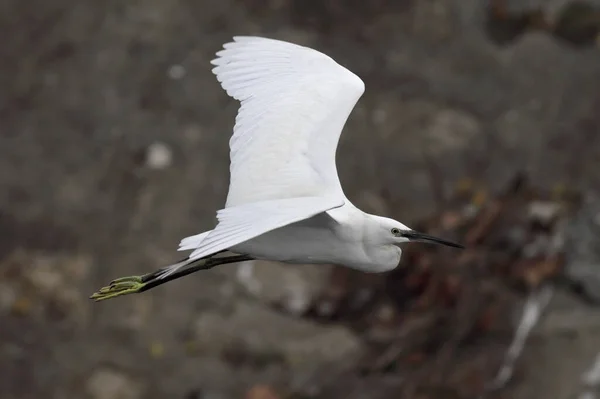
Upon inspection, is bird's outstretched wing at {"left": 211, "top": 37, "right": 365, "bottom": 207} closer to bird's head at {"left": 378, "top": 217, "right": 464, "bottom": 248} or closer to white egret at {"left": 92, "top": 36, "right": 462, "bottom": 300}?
white egret at {"left": 92, "top": 36, "right": 462, "bottom": 300}

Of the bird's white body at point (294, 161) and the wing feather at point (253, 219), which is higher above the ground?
the bird's white body at point (294, 161)

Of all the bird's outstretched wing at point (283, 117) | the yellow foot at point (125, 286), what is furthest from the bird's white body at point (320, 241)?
the yellow foot at point (125, 286)

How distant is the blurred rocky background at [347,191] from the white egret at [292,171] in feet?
9.92

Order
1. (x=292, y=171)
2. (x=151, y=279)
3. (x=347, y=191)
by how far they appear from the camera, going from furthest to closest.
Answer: (x=347, y=191), (x=151, y=279), (x=292, y=171)

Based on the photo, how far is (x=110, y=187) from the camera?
866cm

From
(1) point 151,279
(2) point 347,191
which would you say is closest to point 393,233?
(1) point 151,279

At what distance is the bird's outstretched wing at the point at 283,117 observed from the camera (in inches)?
179

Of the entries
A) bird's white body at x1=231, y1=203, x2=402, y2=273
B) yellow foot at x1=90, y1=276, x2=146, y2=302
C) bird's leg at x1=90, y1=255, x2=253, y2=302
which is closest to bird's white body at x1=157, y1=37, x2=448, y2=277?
bird's white body at x1=231, y1=203, x2=402, y2=273

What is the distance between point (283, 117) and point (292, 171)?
1.15 ft

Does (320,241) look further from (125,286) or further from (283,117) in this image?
(125,286)

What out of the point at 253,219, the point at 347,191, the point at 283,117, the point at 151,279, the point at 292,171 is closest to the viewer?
the point at 253,219

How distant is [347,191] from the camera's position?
341 inches

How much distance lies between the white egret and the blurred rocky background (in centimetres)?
302

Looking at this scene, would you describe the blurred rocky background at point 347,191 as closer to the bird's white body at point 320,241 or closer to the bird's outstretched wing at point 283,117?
the bird's outstretched wing at point 283,117
